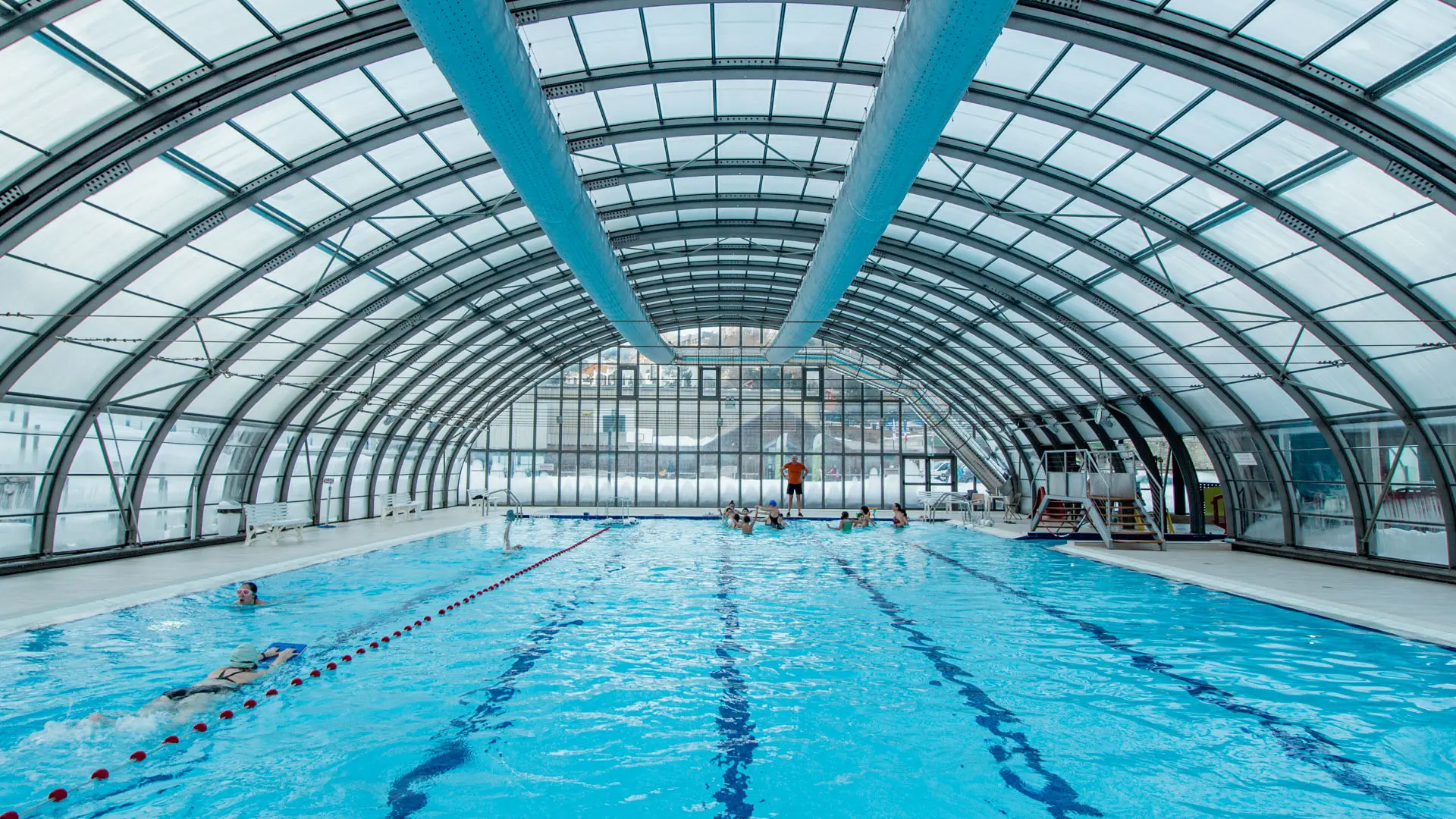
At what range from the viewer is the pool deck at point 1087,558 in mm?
9922

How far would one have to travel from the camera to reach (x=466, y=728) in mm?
6344

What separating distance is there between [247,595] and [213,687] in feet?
14.9

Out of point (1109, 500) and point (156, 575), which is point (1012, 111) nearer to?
point (1109, 500)

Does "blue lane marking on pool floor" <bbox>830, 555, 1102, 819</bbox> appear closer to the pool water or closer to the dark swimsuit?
the pool water

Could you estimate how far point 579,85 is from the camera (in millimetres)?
10938

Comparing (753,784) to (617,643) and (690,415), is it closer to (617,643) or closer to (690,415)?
(617,643)

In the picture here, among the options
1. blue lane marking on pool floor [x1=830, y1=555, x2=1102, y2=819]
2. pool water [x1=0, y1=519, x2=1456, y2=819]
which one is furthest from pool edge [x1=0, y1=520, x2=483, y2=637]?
blue lane marking on pool floor [x1=830, y1=555, x2=1102, y2=819]

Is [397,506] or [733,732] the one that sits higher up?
[397,506]

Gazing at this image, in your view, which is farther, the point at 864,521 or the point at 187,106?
the point at 864,521

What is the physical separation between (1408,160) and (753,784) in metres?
10.8

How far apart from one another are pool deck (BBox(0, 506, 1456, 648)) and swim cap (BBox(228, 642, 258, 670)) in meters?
3.94

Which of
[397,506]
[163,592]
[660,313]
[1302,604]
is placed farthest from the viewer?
[660,313]

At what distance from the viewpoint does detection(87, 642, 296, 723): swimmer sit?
263 inches

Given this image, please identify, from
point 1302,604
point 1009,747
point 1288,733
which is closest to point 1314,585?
point 1302,604
